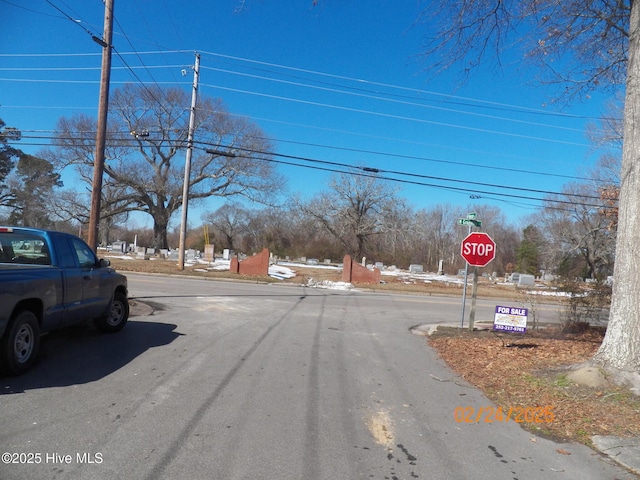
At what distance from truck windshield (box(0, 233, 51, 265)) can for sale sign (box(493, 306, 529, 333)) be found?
8215 millimetres

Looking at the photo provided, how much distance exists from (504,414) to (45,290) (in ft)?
18.7

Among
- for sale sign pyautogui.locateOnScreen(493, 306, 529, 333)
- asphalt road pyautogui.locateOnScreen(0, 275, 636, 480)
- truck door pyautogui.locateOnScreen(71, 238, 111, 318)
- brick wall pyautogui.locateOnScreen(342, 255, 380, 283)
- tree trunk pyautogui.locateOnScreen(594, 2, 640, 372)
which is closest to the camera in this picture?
asphalt road pyautogui.locateOnScreen(0, 275, 636, 480)

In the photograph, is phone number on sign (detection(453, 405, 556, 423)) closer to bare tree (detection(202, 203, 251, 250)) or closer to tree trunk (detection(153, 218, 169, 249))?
tree trunk (detection(153, 218, 169, 249))

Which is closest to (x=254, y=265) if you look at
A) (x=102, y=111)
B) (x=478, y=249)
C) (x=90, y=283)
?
(x=102, y=111)

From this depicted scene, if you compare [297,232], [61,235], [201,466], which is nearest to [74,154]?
[297,232]

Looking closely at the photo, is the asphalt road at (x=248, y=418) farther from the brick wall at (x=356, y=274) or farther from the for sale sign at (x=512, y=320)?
the brick wall at (x=356, y=274)

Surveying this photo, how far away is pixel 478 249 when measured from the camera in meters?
10.4

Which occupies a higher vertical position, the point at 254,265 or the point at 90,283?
the point at 90,283

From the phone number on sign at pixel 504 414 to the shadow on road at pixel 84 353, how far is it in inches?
168

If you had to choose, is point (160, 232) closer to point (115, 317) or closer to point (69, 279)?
point (115, 317)

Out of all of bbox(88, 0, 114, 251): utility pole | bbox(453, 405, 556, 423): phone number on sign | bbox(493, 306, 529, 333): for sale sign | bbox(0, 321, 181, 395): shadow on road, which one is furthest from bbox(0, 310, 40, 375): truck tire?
bbox(493, 306, 529, 333): for sale sign

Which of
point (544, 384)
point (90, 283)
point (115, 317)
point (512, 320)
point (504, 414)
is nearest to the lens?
point (504, 414)

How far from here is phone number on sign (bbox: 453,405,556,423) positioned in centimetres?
502

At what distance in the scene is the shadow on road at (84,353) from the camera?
5.33 m
